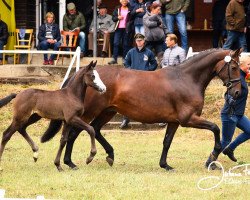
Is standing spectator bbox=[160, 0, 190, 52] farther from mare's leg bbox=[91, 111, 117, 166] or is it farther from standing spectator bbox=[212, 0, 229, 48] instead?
mare's leg bbox=[91, 111, 117, 166]

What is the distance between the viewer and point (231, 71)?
16.1 meters

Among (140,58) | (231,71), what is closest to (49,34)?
(140,58)

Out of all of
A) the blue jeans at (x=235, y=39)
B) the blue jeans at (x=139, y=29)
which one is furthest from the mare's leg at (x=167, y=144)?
the blue jeans at (x=139, y=29)

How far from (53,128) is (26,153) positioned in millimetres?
1972

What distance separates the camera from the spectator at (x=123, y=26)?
24.8 metres

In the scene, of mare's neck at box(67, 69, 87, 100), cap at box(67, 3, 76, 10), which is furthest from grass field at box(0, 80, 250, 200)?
cap at box(67, 3, 76, 10)

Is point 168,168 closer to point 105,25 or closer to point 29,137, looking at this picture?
point 29,137

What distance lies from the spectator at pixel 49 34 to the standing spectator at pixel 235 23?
4.49 m

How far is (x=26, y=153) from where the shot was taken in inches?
719

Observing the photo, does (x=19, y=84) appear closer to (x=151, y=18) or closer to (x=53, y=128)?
(x=151, y=18)

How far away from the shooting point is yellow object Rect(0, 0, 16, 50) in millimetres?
27312

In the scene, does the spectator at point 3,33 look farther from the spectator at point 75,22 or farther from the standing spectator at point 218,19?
the standing spectator at point 218,19

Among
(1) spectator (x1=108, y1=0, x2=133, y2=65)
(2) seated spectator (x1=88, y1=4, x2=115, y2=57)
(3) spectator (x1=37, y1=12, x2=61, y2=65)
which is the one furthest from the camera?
(2) seated spectator (x1=88, y1=4, x2=115, y2=57)

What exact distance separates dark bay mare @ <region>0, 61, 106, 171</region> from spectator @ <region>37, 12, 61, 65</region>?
10037 mm
